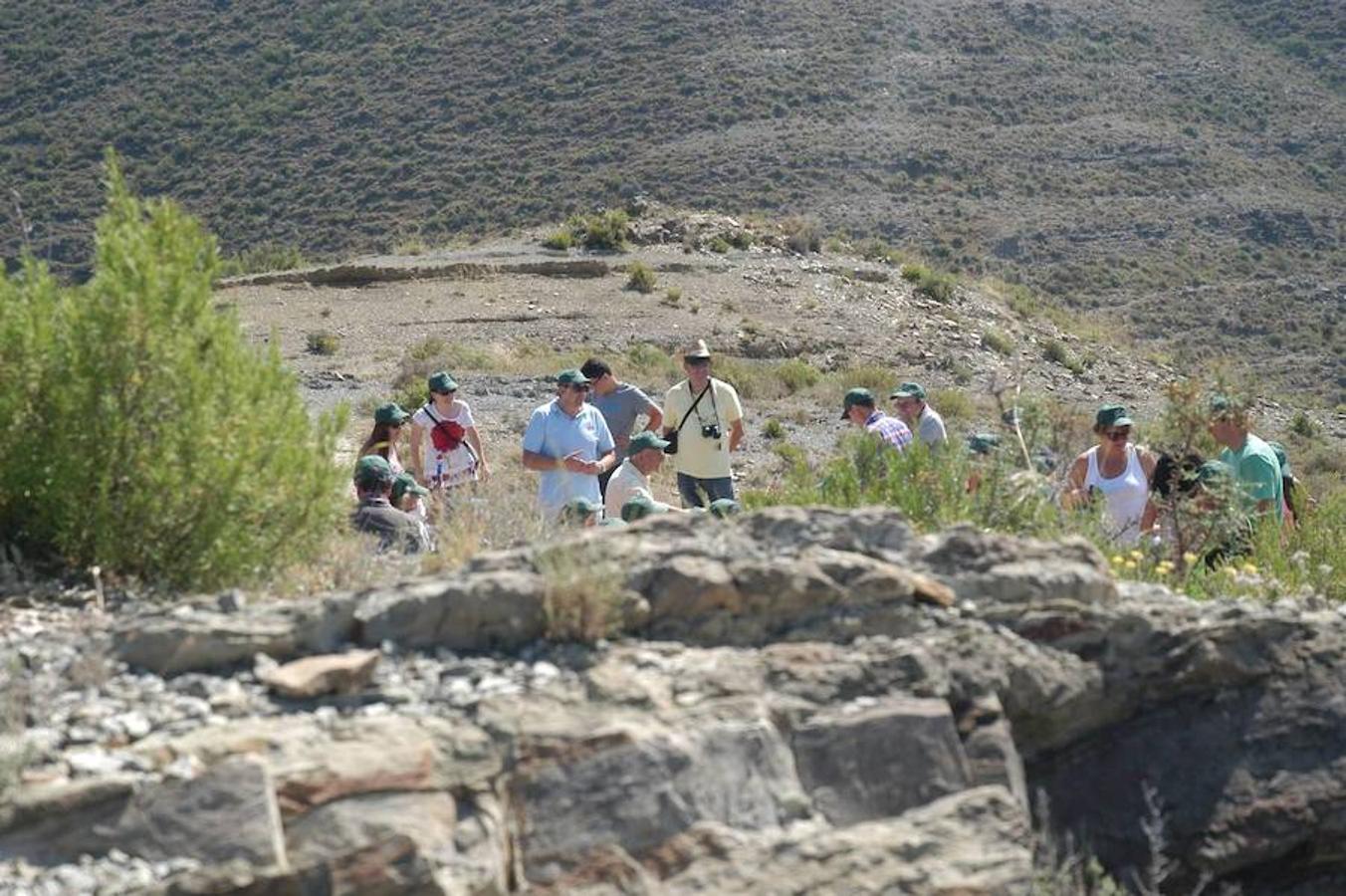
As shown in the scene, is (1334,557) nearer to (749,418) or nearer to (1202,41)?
(749,418)

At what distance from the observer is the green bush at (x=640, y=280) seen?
3541 centimetres

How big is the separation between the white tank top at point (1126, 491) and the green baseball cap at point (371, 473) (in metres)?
3.45

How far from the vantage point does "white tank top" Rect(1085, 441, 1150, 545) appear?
368 inches

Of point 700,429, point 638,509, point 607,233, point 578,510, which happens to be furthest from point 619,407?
point 607,233

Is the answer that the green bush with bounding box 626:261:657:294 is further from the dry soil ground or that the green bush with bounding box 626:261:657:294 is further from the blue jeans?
the blue jeans

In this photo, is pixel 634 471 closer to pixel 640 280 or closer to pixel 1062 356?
pixel 1062 356

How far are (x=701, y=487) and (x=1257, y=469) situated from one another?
3.01 meters

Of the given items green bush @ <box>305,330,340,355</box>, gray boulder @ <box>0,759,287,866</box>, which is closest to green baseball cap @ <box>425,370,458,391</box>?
gray boulder @ <box>0,759,287,866</box>

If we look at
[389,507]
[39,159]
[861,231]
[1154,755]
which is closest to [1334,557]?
[1154,755]

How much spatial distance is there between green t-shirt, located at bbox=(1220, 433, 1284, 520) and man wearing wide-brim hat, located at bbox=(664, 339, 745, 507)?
276 centimetres

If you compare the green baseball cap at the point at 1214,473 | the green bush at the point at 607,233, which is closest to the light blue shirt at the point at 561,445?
the green baseball cap at the point at 1214,473

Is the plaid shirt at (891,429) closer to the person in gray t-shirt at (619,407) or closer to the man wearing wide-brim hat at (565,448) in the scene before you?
the man wearing wide-brim hat at (565,448)

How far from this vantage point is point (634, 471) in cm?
991

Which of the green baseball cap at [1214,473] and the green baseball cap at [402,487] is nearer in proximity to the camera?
the green baseball cap at [1214,473]
